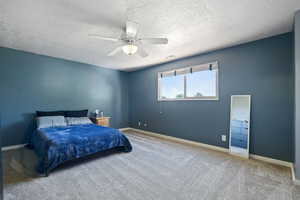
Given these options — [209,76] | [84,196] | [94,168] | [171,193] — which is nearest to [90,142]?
[94,168]

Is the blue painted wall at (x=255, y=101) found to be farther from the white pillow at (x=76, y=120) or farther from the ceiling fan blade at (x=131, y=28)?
the white pillow at (x=76, y=120)

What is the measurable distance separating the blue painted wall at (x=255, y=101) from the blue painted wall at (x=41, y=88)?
8.60 ft

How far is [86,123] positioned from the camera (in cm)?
404

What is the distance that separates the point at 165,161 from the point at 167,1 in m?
2.70

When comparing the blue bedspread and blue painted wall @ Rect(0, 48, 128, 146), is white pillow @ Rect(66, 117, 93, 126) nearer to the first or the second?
blue painted wall @ Rect(0, 48, 128, 146)

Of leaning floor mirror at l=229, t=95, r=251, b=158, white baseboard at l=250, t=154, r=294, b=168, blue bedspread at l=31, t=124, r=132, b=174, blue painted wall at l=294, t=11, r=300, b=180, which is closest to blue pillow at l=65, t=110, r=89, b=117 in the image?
blue bedspread at l=31, t=124, r=132, b=174

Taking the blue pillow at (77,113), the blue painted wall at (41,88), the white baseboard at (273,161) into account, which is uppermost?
the blue painted wall at (41,88)

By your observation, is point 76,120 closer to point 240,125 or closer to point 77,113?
point 77,113

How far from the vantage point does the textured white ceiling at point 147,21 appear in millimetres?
1867

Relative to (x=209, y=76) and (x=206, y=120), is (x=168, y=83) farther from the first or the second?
(x=206, y=120)

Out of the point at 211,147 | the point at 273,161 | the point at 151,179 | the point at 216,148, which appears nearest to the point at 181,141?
the point at 211,147

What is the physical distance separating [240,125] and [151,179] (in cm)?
227

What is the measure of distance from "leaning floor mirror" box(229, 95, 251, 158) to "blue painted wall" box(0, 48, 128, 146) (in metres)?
4.02

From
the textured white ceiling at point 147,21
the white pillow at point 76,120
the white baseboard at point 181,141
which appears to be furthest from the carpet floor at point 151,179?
the textured white ceiling at point 147,21
